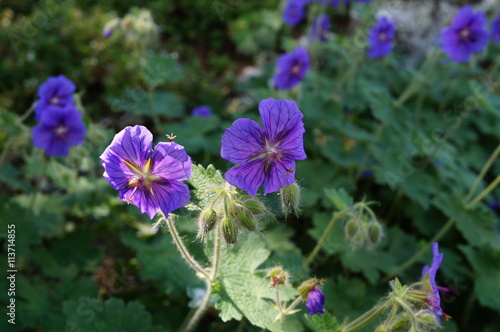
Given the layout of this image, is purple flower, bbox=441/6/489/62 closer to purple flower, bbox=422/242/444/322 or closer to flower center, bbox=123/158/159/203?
purple flower, bbox=422/242/444/322

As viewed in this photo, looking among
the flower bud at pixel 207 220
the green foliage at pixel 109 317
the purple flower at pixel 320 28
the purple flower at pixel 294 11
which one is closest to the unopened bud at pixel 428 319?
the flower bud at pixel 207 220

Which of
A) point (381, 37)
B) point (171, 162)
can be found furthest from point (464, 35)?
point (171, 162)

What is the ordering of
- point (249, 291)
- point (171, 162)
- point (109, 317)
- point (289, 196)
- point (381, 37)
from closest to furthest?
point (171, 162) < point (289, 196) < point (249, 291) < point (109, 317) < point (381, 37)

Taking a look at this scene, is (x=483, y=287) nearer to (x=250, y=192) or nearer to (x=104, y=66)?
(x=250, y=192)

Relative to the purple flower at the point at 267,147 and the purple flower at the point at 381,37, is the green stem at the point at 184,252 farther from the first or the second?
the purple flower at the point at 381,37

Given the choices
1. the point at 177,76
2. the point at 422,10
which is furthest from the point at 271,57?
the point at 177,76

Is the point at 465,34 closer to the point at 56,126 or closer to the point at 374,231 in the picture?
the point at 374,231
